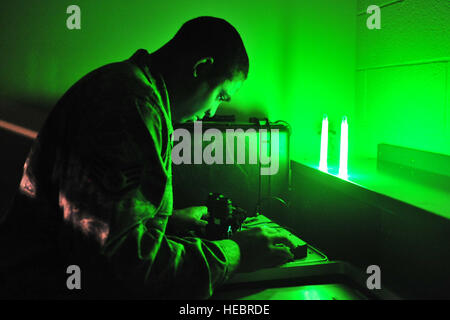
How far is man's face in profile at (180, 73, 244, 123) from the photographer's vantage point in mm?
987

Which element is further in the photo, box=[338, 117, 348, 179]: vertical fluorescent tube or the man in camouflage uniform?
box=[338, 117, 348, 179]: vertical fluorescent tube

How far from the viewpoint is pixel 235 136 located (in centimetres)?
159

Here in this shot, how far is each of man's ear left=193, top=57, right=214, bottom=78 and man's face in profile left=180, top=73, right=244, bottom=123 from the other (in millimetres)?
→ 33

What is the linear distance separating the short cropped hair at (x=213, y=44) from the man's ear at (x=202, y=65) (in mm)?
13

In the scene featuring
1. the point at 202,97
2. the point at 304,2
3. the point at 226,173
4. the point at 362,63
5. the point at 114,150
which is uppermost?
the point at 304,2

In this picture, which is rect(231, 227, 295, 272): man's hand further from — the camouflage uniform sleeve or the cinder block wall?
the cinder block wall

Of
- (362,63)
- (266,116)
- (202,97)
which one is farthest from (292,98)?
(202,97)

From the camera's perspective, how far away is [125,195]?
2.13 ft

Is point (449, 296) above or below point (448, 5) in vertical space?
below

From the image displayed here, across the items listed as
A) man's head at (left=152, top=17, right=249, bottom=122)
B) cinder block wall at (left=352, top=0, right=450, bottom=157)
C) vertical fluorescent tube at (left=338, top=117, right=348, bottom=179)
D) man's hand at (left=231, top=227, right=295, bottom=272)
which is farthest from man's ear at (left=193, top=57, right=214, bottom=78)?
cinder block wall at (left=352, top=0, right=450, bottom=157)

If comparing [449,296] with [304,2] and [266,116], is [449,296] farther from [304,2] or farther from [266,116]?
[304,2]

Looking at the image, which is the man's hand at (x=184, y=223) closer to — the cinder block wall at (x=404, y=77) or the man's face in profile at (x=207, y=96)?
the man's face in profile at (x=207, y=96)

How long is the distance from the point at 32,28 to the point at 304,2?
4.00ft

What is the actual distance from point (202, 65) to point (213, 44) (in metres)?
0.06
